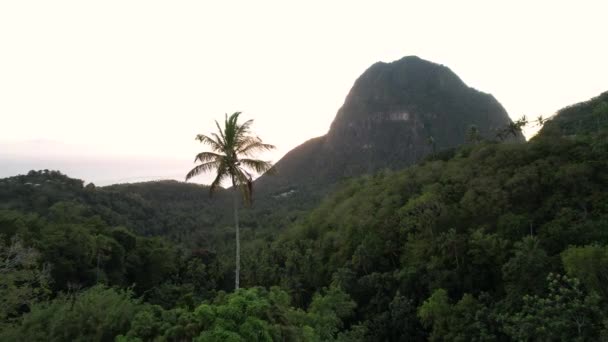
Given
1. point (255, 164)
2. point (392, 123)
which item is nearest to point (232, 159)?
point (255, 164)

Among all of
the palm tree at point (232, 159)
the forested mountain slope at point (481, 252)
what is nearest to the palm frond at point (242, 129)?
the palm tree at point (232, 159)

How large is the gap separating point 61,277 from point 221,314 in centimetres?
2033

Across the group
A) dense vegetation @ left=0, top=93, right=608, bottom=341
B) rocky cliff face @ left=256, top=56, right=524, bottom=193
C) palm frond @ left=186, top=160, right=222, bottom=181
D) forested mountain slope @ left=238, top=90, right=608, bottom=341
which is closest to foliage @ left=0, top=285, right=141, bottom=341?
dense vegetation @ left=0, top=93, right=608, bottom=341

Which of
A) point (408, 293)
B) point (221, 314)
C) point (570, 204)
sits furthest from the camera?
point (408, 293)

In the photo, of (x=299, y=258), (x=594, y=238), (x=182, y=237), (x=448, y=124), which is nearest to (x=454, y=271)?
(x=594, y=238)

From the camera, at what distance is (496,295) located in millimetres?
24719

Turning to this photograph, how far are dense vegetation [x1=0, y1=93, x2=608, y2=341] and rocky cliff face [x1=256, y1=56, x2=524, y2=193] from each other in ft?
265

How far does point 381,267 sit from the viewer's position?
33844 millimetres

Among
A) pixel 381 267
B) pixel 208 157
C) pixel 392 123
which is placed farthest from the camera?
pixel 392 123

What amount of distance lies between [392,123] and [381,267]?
114 metres

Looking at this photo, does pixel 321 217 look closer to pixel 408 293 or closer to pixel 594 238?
pixel 408 293

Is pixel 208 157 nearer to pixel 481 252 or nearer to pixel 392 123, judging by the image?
pixel 481 252

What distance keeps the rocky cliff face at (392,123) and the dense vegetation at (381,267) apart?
80.7 m

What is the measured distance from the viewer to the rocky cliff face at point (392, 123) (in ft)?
433
